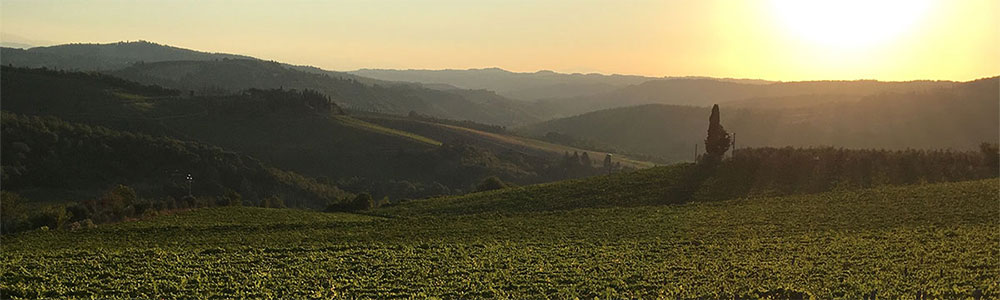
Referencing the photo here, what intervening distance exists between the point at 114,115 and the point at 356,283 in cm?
17039

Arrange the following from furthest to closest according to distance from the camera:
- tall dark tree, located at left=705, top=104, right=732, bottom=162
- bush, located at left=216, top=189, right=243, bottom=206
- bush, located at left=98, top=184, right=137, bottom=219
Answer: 1. tall dark tree, located at left=705, top=104, right=732, bottom=162
2. bush, located at left=216, top=189, right=243, bottom=206
3. bush, located at left=98, top=184, right=137, bottom=219

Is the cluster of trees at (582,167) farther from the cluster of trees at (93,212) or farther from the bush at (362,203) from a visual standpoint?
the cluster of trees at (93,212)

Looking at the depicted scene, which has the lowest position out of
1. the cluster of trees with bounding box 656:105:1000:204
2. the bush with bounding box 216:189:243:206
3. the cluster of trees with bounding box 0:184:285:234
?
the bush with bounding box 216:189:243:206

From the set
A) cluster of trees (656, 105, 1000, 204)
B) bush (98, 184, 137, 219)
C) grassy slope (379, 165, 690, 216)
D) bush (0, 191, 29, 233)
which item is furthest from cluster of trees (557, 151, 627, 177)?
bush (0, 191, 29, 233)

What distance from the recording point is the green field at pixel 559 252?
2839 centimetres

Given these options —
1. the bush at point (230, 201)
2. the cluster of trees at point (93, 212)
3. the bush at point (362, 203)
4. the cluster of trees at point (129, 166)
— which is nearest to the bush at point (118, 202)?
the cluster of trees at point (93, 212)

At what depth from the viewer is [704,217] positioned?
2221 inches

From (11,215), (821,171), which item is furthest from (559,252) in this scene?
(11,215)

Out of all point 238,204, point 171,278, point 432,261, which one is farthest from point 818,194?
point 238,204

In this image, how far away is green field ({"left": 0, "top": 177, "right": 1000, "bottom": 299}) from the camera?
2839 cm

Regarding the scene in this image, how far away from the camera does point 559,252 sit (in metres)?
40.5

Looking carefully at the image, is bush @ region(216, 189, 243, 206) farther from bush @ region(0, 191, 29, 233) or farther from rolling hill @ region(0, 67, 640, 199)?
rolling hill @ region(0, 67, 640, 199)

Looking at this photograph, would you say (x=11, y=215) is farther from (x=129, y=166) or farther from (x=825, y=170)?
(x=825, y=170)

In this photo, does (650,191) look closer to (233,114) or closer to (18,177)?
(18,177)
